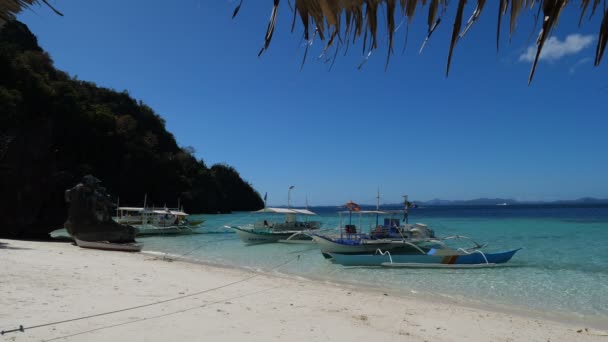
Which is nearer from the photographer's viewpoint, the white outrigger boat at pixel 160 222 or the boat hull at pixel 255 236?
the boat hull at pixel 255 236

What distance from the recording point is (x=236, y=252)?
20188 millimetres

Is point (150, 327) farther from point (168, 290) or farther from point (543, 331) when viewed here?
point (543, 331)

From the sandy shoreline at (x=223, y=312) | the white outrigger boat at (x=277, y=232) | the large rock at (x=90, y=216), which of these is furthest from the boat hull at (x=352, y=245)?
the large rock at (x=90, y=216)

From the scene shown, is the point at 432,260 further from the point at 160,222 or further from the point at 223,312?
the point at 160,222

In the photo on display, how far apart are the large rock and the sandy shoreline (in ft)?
28.6

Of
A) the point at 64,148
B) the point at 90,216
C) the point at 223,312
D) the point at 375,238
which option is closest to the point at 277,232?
the point at 375,238

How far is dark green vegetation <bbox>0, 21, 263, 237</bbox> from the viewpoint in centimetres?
2286

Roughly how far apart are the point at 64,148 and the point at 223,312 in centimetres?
3312

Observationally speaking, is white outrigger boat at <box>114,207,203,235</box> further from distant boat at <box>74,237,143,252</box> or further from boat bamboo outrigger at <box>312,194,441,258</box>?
boat bamboo outrigger at <box>312,194,441,258</box>

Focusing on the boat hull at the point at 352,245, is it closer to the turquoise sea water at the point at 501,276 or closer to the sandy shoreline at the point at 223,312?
the turquoise sea water at the point at 501,276

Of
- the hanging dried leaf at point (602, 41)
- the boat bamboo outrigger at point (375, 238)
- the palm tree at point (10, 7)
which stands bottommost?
the boat bamboo outrigger at point (375, 238)

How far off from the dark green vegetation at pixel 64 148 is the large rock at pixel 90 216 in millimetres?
5551

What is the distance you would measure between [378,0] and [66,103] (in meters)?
35.4

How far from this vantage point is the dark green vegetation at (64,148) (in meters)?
22.9
